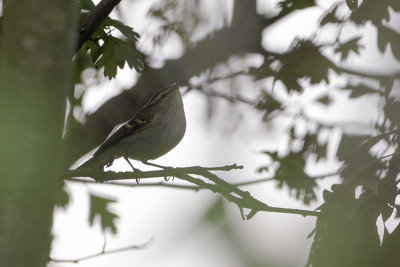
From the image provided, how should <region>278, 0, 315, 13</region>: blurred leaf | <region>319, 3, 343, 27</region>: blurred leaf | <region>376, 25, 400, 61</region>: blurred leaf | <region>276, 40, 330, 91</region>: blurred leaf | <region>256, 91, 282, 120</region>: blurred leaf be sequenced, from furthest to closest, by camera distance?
<region>256, 91, 282, 120</region>: blurred leaf
<region>276, 40, 330, 91</region>: blurred leaf
<region>278, 0, 315, 13</region>: blurred leaf
<region>319, 3, 343, 27</region>: blurred leaf
<region>376, 25, 400, 61</region>: blurred leaf

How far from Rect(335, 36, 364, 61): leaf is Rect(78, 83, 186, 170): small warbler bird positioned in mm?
1479

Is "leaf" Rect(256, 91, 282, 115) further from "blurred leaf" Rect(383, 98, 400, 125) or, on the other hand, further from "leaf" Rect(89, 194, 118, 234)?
"blurred leaf" Rect(383, 98, 400, 125)

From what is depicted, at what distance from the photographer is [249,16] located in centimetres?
577

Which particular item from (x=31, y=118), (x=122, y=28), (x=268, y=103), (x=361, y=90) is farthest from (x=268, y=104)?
(x=31, y=118)

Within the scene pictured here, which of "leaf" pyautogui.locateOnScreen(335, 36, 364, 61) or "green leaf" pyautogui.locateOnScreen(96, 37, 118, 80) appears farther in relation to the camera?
"leaf" pyautogui.locateOnScreen(335, 36, 364, 61)

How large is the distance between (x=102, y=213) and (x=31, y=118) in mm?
4683

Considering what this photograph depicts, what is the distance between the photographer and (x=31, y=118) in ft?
5.23

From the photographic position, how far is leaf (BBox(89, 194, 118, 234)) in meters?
6.09

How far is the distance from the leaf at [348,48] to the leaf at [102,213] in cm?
242

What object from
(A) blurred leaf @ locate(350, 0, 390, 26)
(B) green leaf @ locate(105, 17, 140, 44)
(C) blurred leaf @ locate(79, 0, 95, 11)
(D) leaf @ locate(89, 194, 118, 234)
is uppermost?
(A) blurred leaf @ locate(350, 0, 390, 26)

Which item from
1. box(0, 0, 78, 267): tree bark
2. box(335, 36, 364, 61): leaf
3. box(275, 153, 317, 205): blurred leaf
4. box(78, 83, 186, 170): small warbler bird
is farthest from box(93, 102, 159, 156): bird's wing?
box(0, 0, 78, 267): tree bark

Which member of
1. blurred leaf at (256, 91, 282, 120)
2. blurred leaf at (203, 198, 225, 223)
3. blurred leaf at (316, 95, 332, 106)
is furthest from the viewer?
blurred leaf at (316, 95, 332, 106)

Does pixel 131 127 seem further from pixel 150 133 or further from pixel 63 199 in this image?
pixel 63 199

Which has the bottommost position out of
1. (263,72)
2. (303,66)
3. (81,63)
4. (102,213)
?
(102,213)
